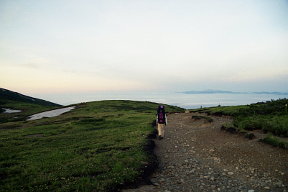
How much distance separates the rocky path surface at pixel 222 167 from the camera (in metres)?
12.0

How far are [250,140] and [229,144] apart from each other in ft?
5.69

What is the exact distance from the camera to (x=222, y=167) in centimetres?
1478

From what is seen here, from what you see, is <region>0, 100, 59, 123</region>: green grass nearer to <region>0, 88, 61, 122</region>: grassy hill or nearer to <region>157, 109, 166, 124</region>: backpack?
<region>0, 88, 61, 122</region>: grassy hill

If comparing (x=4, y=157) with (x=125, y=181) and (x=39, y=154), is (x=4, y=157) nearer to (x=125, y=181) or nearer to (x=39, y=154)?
(x=39, y=154)

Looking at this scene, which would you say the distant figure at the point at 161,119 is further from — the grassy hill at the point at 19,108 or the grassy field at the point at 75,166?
the grassy hill at the point at 19,108

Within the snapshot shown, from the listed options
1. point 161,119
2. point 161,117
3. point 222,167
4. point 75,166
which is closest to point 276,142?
point 222,167

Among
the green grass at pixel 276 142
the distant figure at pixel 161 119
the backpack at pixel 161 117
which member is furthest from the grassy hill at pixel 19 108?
the green grass at pixel 276 142

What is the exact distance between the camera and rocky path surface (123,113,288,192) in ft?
39.3

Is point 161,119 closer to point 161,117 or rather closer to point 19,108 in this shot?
point 161,117

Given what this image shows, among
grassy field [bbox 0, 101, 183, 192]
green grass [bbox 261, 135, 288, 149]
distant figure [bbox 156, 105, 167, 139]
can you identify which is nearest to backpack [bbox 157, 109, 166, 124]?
distant figure [bbox 156, 105, 167, 139]

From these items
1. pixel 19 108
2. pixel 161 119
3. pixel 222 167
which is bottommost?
pixel 222 167

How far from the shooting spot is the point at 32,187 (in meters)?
12.2

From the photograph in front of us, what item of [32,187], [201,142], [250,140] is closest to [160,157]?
[201,142]

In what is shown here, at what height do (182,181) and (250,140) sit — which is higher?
(250,140)
